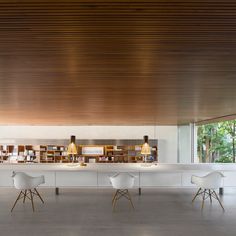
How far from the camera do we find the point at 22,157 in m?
12.5

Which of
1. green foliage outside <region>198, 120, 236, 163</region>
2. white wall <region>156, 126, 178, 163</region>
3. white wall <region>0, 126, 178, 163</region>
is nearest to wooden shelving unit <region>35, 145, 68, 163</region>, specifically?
white wall <region>0, 126, 178, 163</region>

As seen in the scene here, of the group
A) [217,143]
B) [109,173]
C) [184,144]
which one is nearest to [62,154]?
[109,173]

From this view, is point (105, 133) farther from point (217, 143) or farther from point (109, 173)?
point (217, 143)

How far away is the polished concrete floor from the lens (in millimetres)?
4508

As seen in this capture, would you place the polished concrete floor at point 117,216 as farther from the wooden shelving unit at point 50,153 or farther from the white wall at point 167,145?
the wooden shelving unit at point 50,153

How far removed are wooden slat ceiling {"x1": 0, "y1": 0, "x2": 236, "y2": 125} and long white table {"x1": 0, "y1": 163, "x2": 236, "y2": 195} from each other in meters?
4.50

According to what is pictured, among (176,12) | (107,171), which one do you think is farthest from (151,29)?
(107,171)

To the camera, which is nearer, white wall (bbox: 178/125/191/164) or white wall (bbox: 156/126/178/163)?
white wall (bbox: 178/125/191/164)

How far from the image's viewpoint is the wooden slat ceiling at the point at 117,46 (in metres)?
1.66

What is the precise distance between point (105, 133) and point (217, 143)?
977cm

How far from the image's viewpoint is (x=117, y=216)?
212 inches

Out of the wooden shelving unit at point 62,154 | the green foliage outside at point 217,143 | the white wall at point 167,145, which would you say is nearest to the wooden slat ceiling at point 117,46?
the white wall at point 167,145

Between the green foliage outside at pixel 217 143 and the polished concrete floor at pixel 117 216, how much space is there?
11.3 m

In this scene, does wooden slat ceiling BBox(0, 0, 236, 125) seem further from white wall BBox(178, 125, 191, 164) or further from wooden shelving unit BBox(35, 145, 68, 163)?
wooden shelving unit BBox(35, 145, 68, 163)
